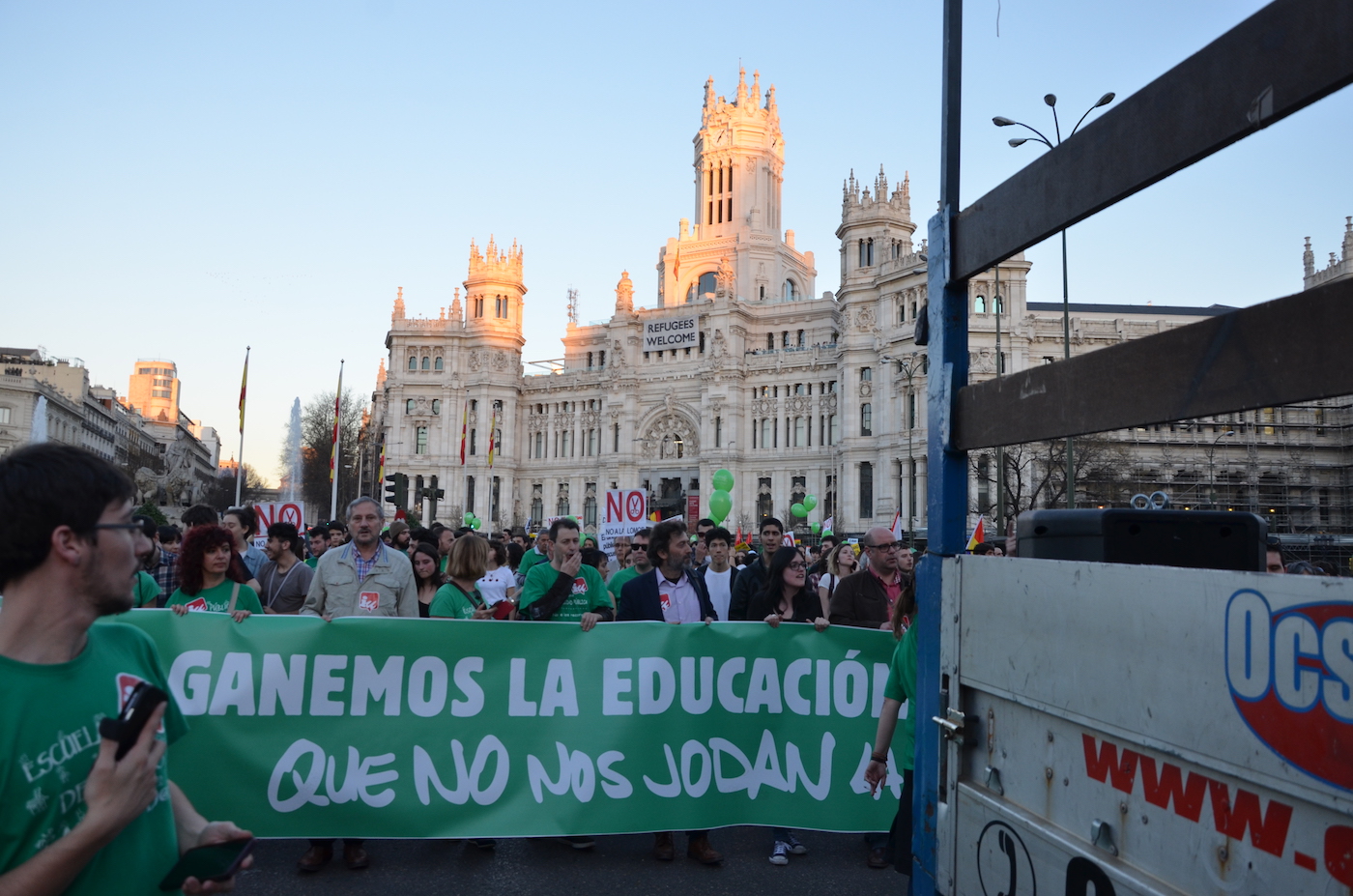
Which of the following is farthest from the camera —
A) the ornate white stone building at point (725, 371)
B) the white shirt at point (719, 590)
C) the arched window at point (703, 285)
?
the arched window at point (703, 285)

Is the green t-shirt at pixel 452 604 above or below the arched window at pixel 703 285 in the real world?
below

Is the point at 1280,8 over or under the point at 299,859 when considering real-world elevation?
over

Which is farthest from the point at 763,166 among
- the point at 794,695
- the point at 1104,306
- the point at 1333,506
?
the point at 794,695

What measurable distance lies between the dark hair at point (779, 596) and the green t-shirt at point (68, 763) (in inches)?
199

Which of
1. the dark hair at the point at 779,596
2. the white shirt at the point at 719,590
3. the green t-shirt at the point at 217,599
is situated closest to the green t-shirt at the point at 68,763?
the green t-shirt at the point at 217,599

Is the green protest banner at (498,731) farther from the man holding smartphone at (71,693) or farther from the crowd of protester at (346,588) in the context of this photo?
the man holding smartphone at (71,693)

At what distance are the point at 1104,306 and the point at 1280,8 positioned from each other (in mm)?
61040

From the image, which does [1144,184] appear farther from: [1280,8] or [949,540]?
[949,540]

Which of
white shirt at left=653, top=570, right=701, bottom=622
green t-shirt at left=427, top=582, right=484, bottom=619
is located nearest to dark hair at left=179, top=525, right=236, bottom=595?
green t-shirt at left=427, top=582, right=484, bottom=619

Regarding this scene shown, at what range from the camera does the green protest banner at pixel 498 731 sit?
552 centimetres

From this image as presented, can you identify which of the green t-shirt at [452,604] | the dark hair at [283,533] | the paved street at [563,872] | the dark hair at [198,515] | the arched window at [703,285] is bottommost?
the paved street at [563,872]

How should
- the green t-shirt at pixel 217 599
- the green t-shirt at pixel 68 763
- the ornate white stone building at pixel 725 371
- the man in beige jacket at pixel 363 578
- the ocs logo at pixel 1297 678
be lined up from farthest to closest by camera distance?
the ornate white stone building at pixel 725 371 < the man in beige jacket at pixel 363 578 < the green t-shirt at pixel 217 599 < the green t-shirt at pixel 68 763 < the ocs logo at pixel 1297 678

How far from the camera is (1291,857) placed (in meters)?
1.78

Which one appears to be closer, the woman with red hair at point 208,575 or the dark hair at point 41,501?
the dark hair at point 41,501
